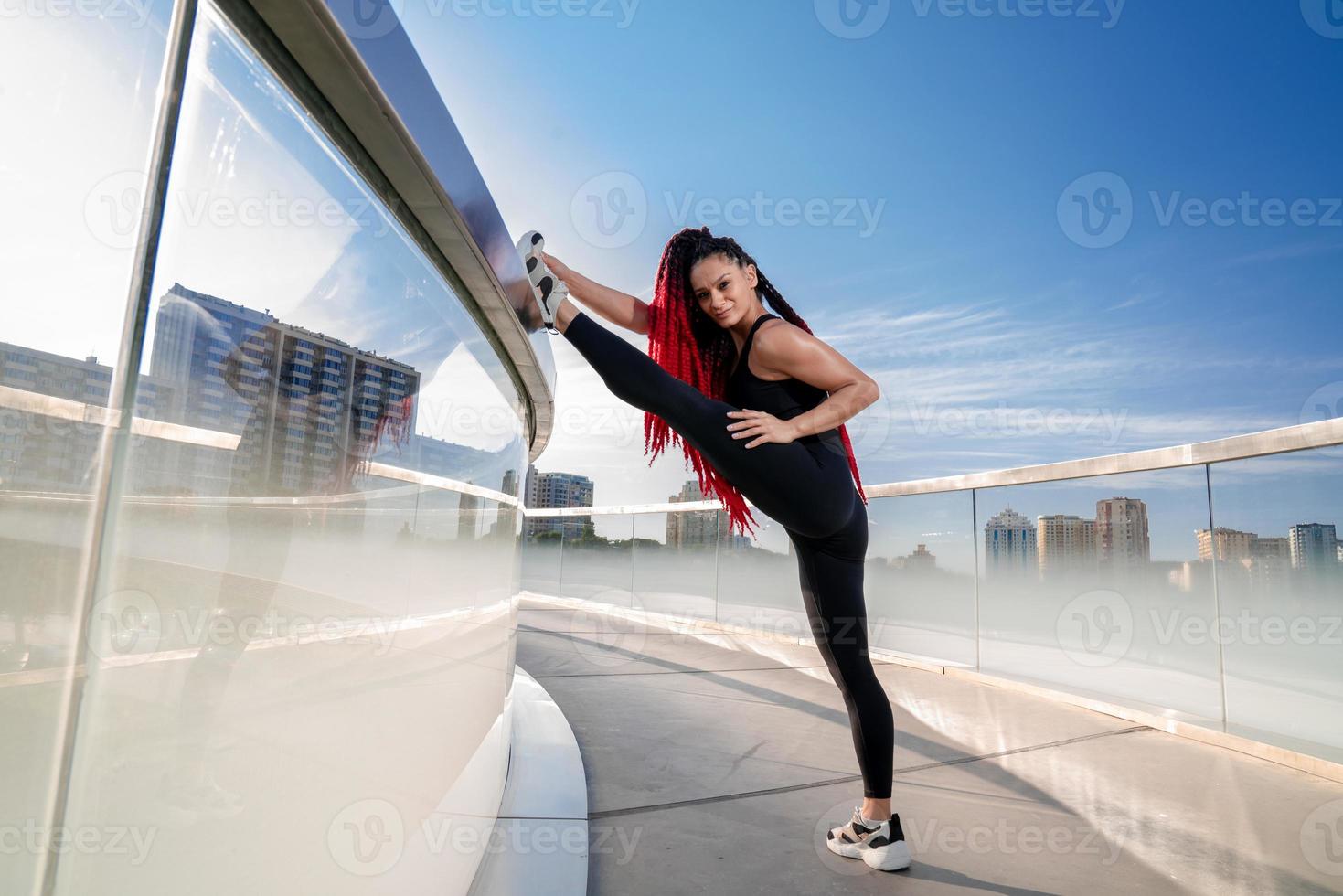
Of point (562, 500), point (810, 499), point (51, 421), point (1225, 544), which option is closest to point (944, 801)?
point (810, 499)

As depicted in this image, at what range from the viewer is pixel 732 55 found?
842 centimetres

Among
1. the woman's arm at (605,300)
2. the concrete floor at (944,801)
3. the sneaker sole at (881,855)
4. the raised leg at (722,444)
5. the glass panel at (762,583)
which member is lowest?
the concrete floor at (944,801)

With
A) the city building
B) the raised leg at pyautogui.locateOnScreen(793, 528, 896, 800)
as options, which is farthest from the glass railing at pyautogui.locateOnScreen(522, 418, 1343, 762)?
the raised leg at pyautogui.locateOnScreen(793, 528, 896, 800)

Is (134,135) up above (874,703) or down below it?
above

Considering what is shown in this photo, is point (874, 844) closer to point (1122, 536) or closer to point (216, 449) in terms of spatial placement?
point (216, 449)

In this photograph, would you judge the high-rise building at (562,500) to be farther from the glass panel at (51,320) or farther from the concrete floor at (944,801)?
the glass panel at (51,320)

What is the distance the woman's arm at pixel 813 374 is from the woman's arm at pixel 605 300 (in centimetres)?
37

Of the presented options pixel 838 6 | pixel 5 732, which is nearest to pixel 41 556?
pixel 5 732

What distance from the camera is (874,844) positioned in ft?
5.98

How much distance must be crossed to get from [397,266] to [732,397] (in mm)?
1342

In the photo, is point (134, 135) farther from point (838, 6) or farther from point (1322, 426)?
point (838, 6)

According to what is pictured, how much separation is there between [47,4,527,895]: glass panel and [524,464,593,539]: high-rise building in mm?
8501

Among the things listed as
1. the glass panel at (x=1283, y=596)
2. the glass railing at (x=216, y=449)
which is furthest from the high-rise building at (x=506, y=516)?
the glass panel at (x=1283, y=596)

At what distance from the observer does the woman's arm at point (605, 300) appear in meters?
1.86
